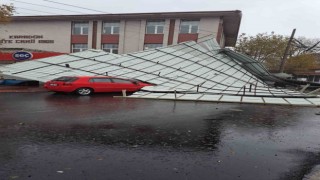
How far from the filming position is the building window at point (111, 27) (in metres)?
41.1

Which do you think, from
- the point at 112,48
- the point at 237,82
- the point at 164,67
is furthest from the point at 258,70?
the point at 112,48

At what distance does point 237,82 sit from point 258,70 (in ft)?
19.9

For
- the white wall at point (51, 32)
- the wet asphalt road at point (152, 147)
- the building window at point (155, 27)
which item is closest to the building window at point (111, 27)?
the building window at point (155, 27)

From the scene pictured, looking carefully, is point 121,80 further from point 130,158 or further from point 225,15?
point 225,15

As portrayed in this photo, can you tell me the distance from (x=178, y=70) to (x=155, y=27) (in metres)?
14.2

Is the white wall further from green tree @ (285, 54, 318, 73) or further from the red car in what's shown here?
green tree @ (285, 54, 318, 73)

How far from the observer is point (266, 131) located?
9.23 metres

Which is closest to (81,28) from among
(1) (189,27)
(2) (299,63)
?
(1) (189,27)

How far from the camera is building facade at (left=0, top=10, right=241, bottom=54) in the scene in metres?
37.9

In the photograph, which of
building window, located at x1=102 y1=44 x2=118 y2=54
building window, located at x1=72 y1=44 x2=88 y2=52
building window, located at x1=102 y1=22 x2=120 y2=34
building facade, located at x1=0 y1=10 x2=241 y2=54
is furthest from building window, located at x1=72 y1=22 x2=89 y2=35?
building window, located at x1=102 y1=44 x2=118 y2=54

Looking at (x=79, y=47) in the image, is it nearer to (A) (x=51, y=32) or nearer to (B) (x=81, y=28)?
(B) (x=81, y=28)

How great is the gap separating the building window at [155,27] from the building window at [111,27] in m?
4.24

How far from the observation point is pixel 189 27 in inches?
1521

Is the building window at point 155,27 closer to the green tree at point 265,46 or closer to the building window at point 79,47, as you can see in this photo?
the building window at point 79,47
